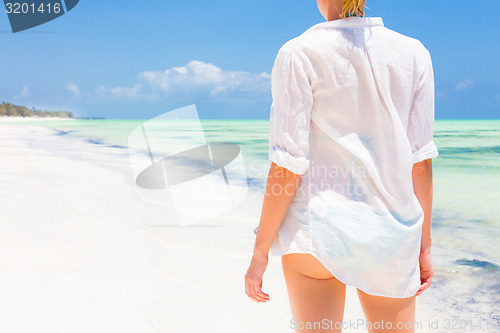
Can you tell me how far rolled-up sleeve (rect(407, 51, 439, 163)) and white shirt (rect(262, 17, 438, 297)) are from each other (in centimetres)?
5

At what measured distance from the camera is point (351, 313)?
2684 mm

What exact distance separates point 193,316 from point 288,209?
1732mm

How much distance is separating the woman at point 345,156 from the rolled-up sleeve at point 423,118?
0.11ft

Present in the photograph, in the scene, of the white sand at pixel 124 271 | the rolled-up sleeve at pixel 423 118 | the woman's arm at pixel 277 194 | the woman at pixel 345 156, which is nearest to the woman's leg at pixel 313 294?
the woman at pixel 345 156

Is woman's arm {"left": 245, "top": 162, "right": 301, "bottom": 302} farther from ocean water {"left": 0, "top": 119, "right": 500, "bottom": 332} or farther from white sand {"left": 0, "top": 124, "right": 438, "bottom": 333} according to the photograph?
ocean water {"left": 0, "top": 119, "right": 500, "bottom": 332}

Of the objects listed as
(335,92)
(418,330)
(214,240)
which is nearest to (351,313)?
(418,330)

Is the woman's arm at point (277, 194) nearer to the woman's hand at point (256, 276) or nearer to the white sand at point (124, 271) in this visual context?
the woman's hand at point (256, 276)

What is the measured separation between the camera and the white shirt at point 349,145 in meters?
1.05

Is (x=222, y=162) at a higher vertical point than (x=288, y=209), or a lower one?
lower

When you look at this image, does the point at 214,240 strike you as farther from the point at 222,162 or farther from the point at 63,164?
the point at 222,162

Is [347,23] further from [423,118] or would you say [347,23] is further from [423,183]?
[423,183]

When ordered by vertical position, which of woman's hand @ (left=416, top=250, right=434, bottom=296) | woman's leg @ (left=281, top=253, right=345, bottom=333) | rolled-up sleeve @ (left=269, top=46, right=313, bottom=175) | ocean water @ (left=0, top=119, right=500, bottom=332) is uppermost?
rolled-up sleeve @ (left=269, top=46, right=313, bottom=175)

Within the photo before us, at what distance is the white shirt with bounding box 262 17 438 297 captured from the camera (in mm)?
1054

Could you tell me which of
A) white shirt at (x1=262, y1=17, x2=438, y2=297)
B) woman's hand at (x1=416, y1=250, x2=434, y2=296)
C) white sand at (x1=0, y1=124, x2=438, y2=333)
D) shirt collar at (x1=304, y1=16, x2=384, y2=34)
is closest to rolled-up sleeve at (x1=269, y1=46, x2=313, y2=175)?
white shirt at (x1=262, y1=17, x2=438, y2=297)
